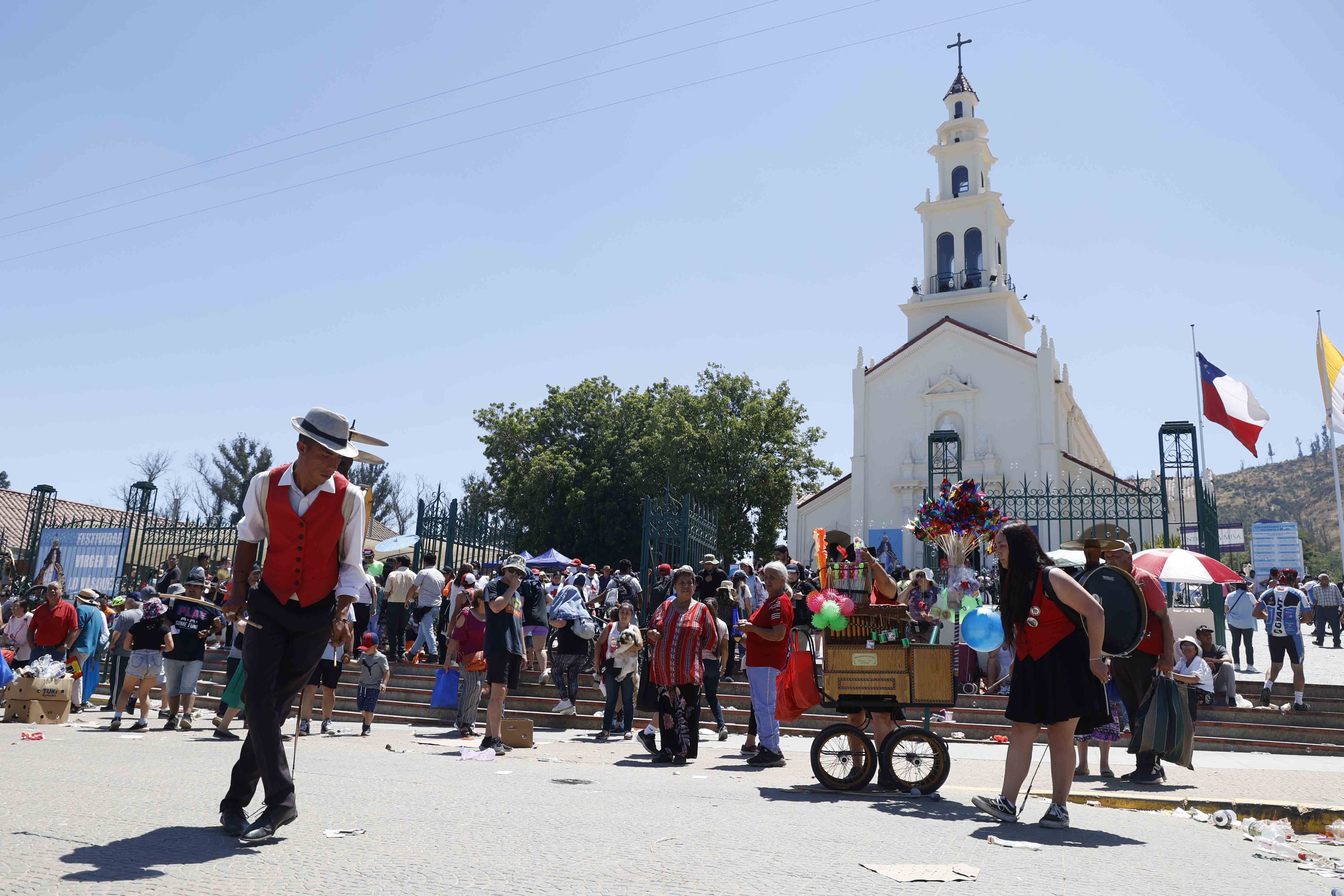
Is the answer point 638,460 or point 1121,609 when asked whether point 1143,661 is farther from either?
point 638,460

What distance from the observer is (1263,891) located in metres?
4.08

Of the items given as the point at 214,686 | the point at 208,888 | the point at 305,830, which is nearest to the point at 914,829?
the point at 305,830

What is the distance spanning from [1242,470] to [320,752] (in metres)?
155

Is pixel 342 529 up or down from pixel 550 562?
down

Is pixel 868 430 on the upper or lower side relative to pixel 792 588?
upper

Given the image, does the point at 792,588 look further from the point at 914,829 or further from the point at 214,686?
the point at 914,829

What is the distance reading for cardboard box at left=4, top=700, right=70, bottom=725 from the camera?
1072 centimetres

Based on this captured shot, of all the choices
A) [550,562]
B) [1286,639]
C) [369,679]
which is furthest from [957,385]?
[369,679]

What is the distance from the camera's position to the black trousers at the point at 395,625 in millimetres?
16266

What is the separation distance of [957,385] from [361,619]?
94.8 feet

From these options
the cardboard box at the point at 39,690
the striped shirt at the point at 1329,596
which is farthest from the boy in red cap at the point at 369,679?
the striped shirt at the point at 1329,596

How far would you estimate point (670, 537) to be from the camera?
16.6 meters

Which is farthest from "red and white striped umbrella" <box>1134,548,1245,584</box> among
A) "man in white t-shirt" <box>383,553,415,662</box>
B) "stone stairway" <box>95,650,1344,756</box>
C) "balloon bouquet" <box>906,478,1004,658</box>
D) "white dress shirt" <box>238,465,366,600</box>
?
"man in white t-shirt" <box>383,553,415,662</box>

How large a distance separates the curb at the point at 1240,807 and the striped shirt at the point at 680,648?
3113 mm
